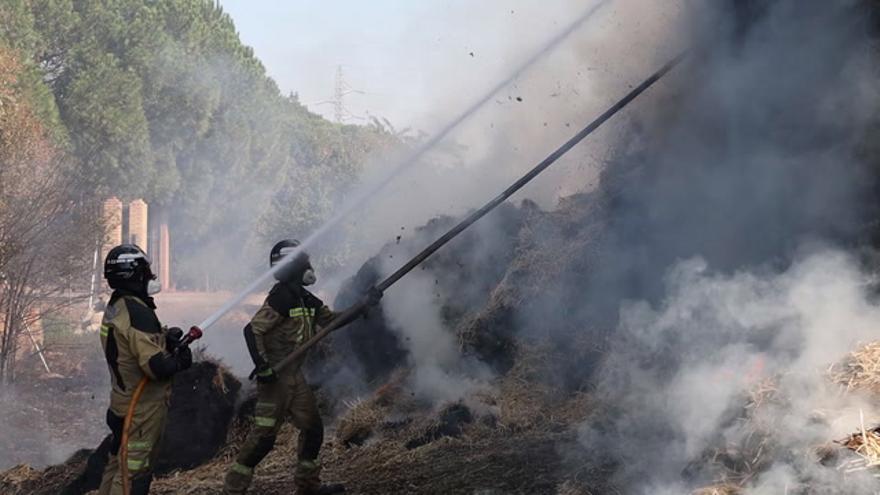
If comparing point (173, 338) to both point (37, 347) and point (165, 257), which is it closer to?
point (37, 347)

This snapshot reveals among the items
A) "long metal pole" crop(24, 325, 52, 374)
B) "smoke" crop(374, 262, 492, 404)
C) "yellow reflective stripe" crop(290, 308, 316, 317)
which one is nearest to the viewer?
"yellow reflective stripe" crop(290, 308, 316, 317)

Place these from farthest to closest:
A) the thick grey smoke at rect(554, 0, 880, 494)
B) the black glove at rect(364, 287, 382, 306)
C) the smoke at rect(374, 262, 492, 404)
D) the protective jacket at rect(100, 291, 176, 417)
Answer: the smoke at rect(374, 262, 492, 404) → the black glove at rect(364, 287, 382, 306) → the thick grey smoke at rect(554, 0, 880, 494) → the protective jacket at rect(100, 291, 176, 417)

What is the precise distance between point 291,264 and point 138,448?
1922 millimetres

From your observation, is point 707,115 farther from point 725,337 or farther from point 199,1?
point 199,1

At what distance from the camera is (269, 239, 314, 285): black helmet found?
697 cm

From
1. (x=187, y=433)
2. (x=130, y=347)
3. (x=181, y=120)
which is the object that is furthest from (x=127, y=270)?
(x=181, y=120)

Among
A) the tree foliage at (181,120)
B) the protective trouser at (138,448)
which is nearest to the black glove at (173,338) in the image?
the protective trouser at (138,448)

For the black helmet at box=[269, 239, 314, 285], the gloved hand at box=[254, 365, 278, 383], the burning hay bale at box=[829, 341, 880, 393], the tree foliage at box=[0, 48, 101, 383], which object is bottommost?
the burning hay bale at box=[829, 341, 880, 393]

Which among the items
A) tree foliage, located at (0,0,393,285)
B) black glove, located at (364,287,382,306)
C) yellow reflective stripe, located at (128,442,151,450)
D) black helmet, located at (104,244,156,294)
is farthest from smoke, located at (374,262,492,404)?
tree foliage, located at (0,0,393,285)

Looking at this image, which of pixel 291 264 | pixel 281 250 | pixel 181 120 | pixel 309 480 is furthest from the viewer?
pixel 181 120

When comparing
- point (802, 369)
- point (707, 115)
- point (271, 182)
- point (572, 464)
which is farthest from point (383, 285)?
point (271, 182)

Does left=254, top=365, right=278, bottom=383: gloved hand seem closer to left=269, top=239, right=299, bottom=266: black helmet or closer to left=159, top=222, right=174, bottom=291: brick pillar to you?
left=269, top=239, right=299, bottom=266: black helmet

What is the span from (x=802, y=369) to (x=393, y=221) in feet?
33.7

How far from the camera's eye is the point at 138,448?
5570 mm
